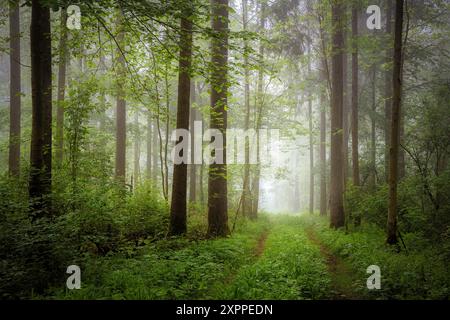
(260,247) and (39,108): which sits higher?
(39,108)

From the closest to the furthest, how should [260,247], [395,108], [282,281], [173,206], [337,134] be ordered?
[282,281] < [395,108] < [173,206] < [260,247] < [337,134]

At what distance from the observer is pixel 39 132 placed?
6820 millimetres

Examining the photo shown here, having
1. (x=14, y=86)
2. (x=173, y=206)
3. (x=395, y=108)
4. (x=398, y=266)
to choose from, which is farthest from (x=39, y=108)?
(x=14, y=86)

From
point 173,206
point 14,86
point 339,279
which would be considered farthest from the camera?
point 14,86

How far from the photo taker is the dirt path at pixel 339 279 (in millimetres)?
5680

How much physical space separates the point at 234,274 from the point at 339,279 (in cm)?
258

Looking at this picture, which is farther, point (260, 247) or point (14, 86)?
point (14, 86)

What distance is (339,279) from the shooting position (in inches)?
265

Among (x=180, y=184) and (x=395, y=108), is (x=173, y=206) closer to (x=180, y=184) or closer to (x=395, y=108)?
(x=180, y=184)

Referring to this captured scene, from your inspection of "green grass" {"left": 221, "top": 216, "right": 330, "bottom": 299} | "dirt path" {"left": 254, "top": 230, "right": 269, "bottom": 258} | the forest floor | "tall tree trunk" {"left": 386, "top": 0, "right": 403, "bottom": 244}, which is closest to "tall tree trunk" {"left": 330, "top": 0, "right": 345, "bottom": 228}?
"dirt path" {"left": 254, "top": 230, "right": 269, "bottom": 258}

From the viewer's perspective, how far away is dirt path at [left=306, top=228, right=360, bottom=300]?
18.6 ft
